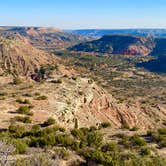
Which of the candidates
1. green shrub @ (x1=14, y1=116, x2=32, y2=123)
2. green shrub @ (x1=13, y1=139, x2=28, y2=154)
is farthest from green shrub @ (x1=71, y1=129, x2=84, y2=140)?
green shrub @ (x1=14, y1=116, x2=32, y2=123)

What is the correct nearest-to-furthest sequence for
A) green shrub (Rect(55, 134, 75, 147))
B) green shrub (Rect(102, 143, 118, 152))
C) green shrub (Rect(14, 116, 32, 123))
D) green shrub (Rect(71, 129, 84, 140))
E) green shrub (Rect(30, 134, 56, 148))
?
green shrub (Rect(30, 134, 56, 148))
green shrub (Rect(102, 143, 118, 152))
green shrub (Rect(55, 134, 75, 147))
green shrub (Rect(71, 129, 84, 140))
green shrub (Rect(14, 116, 32, 123))

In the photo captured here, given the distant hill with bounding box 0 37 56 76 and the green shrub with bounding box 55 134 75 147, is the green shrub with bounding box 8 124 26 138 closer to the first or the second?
the green shrub with bounding box 55 134 75 147

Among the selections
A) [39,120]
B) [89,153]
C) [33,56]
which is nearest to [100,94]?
[39,120]

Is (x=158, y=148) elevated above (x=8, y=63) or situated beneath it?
elevated above

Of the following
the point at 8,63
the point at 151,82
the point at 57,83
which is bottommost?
the point at 151,82

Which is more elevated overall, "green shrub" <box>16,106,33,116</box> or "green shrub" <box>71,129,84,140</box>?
"green shrub" <box>71,129,84,140</box>

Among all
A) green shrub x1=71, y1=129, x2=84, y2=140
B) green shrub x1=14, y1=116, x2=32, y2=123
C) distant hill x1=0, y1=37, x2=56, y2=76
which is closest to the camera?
green shrub x1=71, y1=129, x2=84, y2=140

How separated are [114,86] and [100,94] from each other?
93.6 m

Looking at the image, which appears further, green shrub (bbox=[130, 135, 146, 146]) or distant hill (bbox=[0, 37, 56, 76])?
distant hill (bbox=[0, 37, 56, 76])

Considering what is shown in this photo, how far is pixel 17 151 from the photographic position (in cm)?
2311

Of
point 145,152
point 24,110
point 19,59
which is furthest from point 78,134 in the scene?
point 19,59

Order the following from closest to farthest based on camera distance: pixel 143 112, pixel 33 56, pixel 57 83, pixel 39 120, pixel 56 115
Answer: pixel 39 120 < pixel 56 115 < pixel 57 83 < pixel 143 112 < pixel 33 56

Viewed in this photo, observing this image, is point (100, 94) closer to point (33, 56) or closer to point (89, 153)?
point (89, 153)

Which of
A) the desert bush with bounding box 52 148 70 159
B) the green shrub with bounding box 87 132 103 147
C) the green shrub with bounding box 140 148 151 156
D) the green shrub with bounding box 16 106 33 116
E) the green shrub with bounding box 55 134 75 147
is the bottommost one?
the green shrub with bounding box 16 106 33 116
